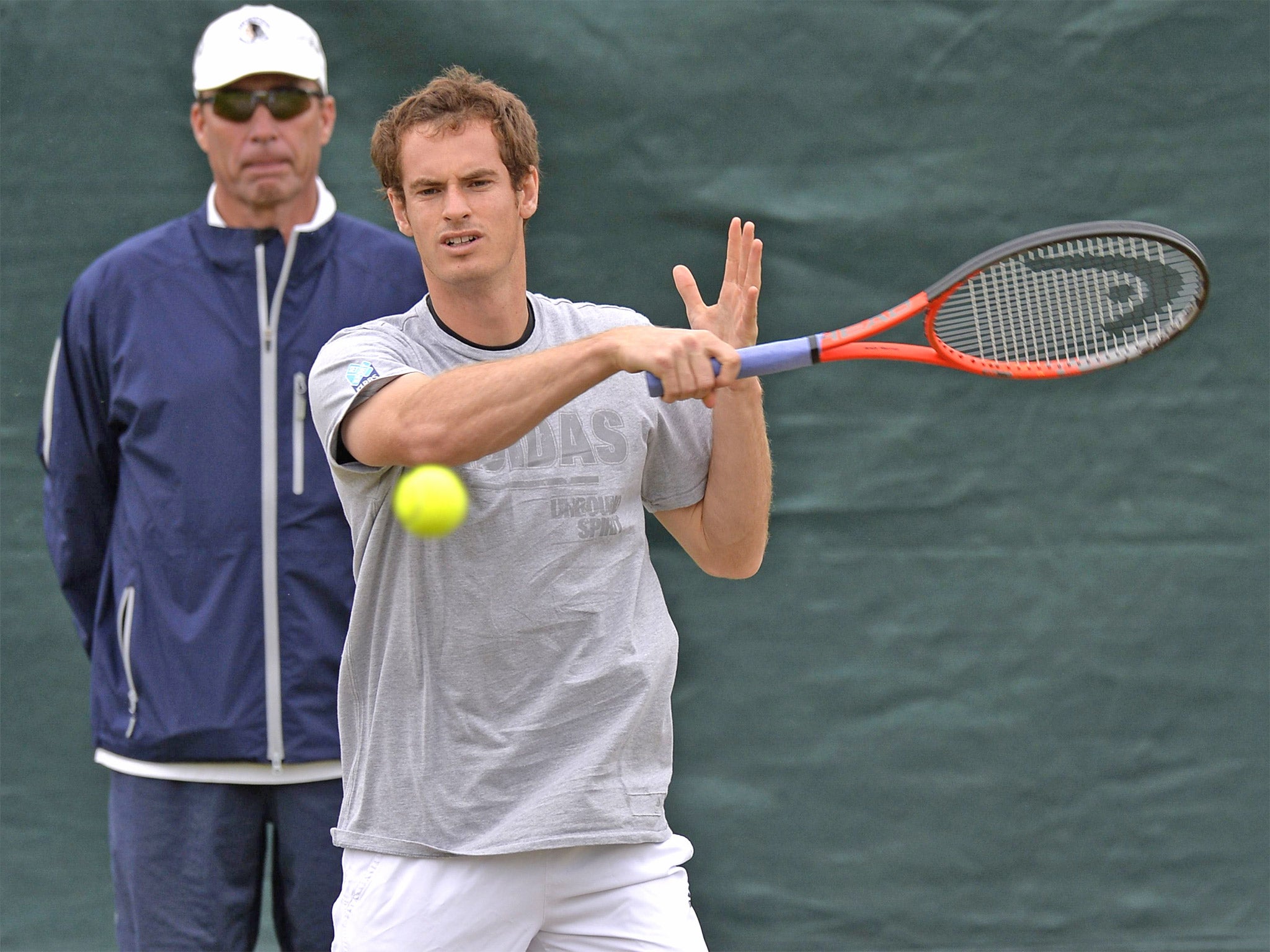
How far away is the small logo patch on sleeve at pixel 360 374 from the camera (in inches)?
85.6

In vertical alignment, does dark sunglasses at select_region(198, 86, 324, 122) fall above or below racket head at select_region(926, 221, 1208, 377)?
above

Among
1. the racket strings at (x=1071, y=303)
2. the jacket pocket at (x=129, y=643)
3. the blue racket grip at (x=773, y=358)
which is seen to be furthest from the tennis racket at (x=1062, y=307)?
the jacket pocket at (x=129, y=643)

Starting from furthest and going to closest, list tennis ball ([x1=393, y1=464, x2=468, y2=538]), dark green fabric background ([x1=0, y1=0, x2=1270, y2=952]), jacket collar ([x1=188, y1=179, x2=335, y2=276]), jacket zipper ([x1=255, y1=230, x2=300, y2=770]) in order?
dark green fabric background ([x1=0, y1=0, x2=1270, y2=952]), jacket collar ([x1=188, y1=179, x2=335, y2=276]), jacket zipper ([x1=255, y1=230, x2=300, y2=770]), tennis ball ([x1=393, y1=464, x2=468, y2=538])

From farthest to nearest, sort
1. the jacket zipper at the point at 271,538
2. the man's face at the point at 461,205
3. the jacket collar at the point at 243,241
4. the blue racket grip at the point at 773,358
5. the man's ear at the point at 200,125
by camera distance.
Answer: the man's ear at the point at 200,125, the jacket collar at the point at 243,241, the jacket zipper at the point at 271,538, the man's face at the point at 461,205, the blue racket grip at the point at 773,358

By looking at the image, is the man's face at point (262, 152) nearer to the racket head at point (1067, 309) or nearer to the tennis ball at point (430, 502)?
the tennis ball at point (430, 502)

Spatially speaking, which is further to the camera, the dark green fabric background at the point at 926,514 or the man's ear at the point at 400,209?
the dark green fabric background at the point at 926,514

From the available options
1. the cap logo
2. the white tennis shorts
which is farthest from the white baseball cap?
the white tennis shorts

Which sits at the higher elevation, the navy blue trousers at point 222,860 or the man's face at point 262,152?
the man's face at point 262,152

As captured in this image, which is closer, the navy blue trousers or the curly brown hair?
the curly brown hair

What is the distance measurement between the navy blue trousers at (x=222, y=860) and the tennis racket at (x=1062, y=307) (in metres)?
1.29

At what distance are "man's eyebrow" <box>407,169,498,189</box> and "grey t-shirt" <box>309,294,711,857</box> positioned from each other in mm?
239

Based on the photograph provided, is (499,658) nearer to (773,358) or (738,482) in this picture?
(738,482)

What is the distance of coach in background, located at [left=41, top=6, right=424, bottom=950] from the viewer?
9.41 feet

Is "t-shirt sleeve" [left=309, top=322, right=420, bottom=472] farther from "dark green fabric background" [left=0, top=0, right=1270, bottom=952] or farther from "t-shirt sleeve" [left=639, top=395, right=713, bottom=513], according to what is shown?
"dark green fabric background" [left=0, top=0, right=1270, bottom=952]
